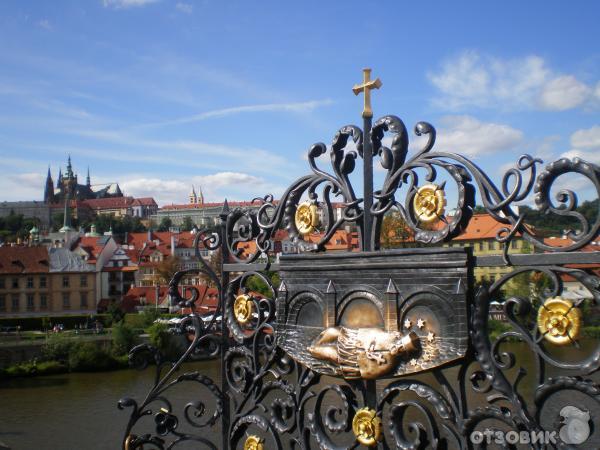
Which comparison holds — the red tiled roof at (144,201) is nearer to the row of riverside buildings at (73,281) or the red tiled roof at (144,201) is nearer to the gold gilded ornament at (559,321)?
the row of riverside buildings at (73,281)

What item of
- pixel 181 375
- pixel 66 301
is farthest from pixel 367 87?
pixel 66 301

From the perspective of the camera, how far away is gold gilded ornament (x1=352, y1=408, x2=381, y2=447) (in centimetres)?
391

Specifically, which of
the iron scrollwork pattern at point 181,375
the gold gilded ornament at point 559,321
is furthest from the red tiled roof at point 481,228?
the iron scrollwork pattern at point 181,375

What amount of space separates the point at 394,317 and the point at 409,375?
36cm

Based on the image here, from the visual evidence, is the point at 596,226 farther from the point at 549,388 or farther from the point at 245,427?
the point at 245,427

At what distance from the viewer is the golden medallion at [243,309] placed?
16.1ft

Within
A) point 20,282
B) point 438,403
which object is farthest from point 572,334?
point 20,282

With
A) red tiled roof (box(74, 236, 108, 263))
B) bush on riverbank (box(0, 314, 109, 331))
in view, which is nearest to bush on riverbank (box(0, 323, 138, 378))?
bush on riverbank (box(0, 314, 109, 331))

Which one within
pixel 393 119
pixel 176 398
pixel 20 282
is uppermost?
pixel 393 119

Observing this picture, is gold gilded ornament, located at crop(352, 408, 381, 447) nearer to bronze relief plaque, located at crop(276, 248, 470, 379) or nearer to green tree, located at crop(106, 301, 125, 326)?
bronze relief plaque, located at crop(276, 248, 470, 379)

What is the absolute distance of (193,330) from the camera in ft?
17.1

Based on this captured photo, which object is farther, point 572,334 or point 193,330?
point 193,330

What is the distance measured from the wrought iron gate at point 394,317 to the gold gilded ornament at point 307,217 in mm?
11

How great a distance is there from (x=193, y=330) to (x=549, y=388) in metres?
3.01
